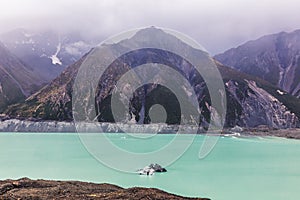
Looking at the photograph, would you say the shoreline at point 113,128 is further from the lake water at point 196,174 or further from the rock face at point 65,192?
the rock face at point 65,192

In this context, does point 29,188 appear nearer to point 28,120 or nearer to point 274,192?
point 274,192

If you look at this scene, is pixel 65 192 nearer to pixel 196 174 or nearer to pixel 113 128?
pixel 196 174

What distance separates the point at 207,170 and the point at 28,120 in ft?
469

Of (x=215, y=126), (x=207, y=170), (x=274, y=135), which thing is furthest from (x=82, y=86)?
(x=207, y=170)

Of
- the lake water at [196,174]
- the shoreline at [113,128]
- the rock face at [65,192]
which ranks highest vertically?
the shoreline at [113,128]

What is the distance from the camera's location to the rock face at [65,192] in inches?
956

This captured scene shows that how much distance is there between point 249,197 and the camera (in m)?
37.6

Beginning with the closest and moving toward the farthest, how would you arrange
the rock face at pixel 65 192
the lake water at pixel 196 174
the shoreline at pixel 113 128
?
the rock face at pixel 65 192 < the lake water at pixel 196 174 < the shoreline at pixel 113 128

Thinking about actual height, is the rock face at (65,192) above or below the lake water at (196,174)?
above

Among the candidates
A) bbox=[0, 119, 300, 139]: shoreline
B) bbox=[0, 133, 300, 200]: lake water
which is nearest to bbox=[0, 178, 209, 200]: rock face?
bbox=[0, 133, 300, 200]: lake water

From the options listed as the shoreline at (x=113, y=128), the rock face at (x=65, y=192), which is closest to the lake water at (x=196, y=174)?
the rock face at (x=65, y=192)

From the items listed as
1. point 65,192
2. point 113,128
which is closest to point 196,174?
point 65,192

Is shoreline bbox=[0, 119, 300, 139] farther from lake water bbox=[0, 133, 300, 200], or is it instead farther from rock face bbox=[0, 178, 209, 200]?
rock face bbox=[0, 178, 209, 200]

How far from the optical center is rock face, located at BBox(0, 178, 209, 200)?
24281mm
